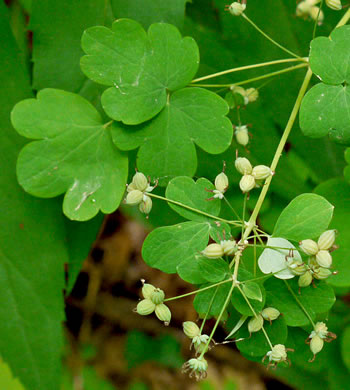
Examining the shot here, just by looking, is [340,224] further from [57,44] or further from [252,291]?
[57,44]

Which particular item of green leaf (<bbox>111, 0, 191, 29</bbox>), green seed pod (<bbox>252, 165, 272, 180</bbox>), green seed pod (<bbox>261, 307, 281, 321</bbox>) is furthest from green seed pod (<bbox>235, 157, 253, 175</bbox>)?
green leaf (<bbox>111, 0, 191, 29</bbox>)

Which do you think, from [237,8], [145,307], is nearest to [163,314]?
[145,307]

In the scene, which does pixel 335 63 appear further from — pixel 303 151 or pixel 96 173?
pixel 303 151

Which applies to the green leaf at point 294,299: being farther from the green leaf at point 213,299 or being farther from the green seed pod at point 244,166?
the green seed pod at point 244,166

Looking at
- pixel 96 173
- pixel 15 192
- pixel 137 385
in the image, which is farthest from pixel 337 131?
pixel 137 385

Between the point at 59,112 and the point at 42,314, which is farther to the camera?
the point at 42,314

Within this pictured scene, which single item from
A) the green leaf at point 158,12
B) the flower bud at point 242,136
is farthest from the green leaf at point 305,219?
the green leaf at point 158,12

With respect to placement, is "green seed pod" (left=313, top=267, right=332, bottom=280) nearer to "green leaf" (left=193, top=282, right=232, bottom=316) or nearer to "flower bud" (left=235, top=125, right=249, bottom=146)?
"green leaf" (left=193, top=282, right=232, bottom=316)
